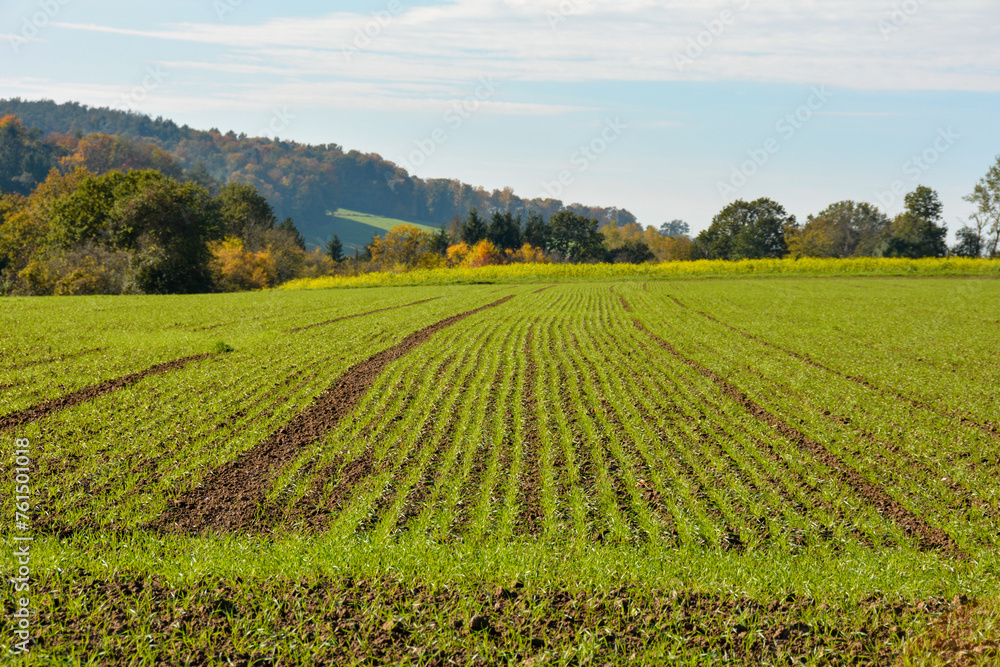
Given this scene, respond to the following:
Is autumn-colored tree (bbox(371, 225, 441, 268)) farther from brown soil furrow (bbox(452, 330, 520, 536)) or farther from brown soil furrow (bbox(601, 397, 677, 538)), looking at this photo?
brown soil furrow (bbox(452, 330, 520, 536))

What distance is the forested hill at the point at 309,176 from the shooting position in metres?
170

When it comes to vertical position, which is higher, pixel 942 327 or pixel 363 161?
pixel 363 161

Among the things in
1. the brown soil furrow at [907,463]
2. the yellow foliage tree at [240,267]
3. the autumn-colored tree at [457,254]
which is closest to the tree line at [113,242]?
the yellow foliage tree at [240,267]

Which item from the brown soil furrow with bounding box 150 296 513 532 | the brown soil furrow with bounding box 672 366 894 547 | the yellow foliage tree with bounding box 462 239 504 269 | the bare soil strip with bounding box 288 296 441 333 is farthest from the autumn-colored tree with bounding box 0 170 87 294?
the brown soil furrow with bounding box 672 366 894 547

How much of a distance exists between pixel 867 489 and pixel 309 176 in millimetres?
181108

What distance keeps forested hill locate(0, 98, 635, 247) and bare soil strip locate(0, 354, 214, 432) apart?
15872 centimetres

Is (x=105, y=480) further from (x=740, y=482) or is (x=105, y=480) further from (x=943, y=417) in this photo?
(x=943, y=417)

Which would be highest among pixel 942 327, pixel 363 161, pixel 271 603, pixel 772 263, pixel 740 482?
pixel 363 161

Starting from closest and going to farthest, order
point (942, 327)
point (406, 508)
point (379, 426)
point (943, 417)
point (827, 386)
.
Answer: point (406, 508), point (379, 426), point (943, 417), point (827, 386), point (942, 327)

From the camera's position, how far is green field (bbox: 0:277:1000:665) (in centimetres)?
498

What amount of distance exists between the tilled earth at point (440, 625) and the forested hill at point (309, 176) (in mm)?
167266

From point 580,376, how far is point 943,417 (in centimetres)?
723

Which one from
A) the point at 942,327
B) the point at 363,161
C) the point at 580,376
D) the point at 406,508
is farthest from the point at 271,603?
the point at 363,161

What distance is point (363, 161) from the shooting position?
194250 mm
